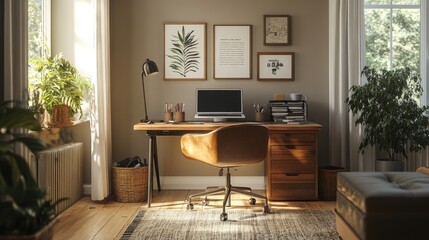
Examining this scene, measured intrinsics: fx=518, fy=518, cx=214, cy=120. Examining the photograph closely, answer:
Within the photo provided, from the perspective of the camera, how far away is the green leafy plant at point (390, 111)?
186 inches

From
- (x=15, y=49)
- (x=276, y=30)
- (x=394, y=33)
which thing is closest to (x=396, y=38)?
(x=394, y=33)

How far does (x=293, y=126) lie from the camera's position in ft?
15.4

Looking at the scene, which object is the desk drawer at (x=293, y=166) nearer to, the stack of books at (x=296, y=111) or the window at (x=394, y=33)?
the stack of books at (x=296, y=111)

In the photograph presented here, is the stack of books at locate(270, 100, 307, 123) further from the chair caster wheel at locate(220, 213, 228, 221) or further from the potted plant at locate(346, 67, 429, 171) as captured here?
the chair caster wheel at locate(220, 213, 228, 221)

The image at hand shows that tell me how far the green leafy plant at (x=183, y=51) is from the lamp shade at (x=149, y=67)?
43 cm

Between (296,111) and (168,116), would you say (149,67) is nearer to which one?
(168,116)

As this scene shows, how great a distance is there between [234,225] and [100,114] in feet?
5.51

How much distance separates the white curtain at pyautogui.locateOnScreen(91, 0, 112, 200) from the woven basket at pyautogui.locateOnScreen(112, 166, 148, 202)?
0.38 feet

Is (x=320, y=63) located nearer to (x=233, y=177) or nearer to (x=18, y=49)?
(x=233, y=177)

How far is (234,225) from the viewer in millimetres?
3910

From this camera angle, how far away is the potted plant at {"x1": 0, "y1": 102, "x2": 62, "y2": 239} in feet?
6.66

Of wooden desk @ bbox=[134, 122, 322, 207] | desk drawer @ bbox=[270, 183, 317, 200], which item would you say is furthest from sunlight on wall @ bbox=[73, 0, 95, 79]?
desk drawer @ bbox=[270, 183, 317, 200]

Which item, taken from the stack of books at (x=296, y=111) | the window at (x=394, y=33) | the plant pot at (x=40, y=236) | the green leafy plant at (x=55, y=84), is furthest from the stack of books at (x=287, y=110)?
the plant pot at (x=40, y=236)

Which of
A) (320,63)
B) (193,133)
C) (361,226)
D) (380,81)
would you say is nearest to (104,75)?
(193,133)
